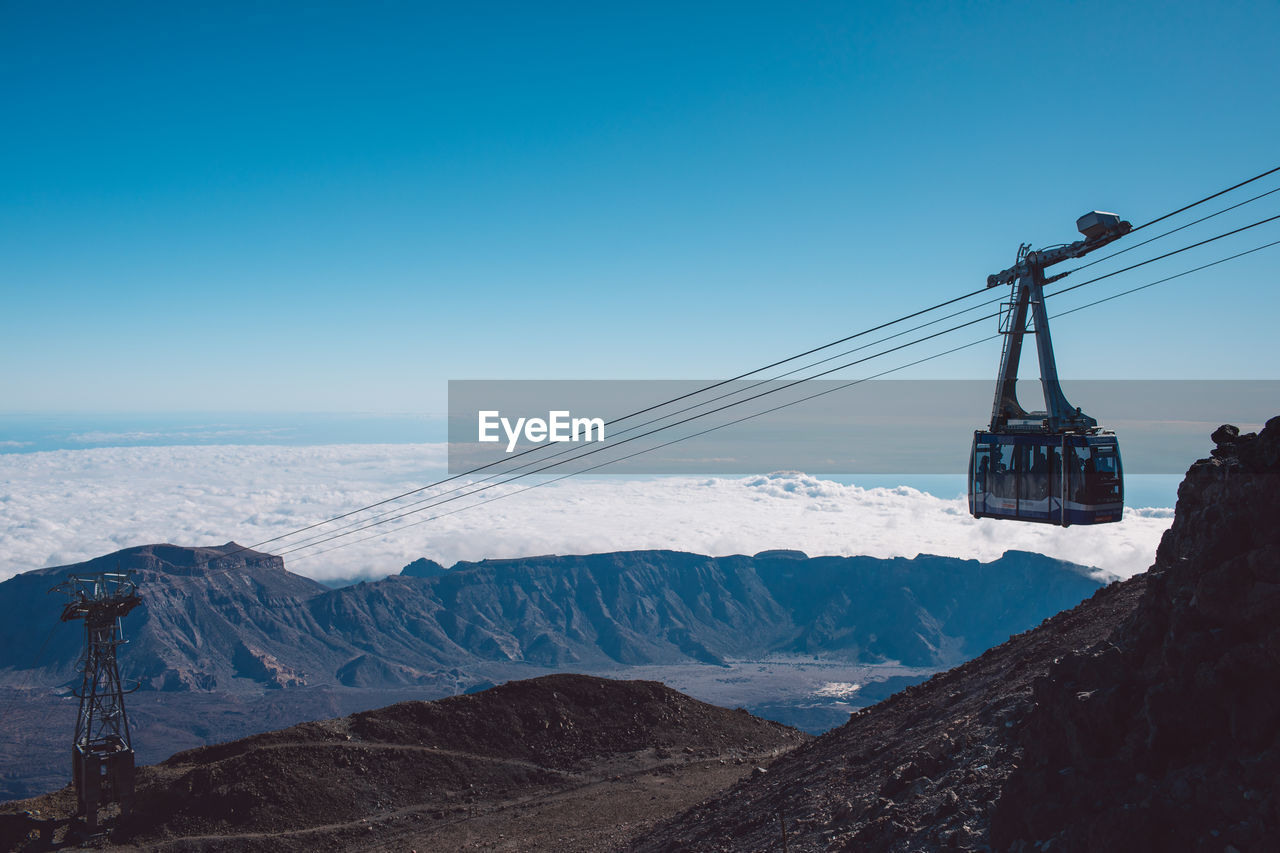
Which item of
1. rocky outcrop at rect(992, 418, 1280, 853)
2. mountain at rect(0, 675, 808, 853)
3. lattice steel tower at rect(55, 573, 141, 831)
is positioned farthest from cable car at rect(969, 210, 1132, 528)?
lattice steel tower at rect(55, 573, 141, 831)

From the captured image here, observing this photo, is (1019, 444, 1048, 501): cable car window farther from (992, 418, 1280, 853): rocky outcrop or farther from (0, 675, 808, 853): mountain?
(0, 675, 808, 853): mountain

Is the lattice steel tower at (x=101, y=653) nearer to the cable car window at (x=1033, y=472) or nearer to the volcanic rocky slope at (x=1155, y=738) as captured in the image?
the volcanic rocky slope at (x=1155, y=738)

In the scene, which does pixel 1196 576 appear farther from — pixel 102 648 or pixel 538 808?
pixel 102 648

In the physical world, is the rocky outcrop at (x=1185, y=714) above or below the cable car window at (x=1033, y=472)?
below

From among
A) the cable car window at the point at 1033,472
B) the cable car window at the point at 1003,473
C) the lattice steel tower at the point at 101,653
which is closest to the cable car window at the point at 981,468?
the cable car window at the point at 1003,473


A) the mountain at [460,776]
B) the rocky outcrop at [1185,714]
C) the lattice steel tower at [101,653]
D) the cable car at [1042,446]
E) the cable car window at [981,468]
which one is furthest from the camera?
the lattice steel tower at [101,653]

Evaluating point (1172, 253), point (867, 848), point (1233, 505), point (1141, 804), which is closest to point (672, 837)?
point (867, 848)

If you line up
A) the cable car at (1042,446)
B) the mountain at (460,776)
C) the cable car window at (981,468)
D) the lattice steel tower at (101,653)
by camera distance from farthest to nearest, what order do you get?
1. the lattice steel tower at (101,653)
2. the mountain at (460,776)
3. the cable car window at (981,468)
4. the cable car at (1042,446)
